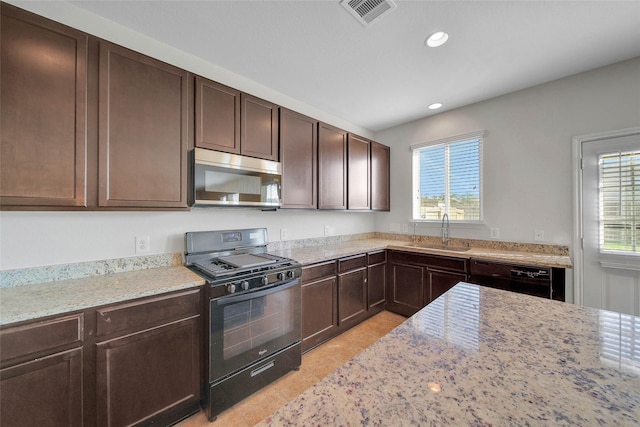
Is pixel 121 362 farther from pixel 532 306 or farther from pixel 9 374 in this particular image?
pixel 532 306

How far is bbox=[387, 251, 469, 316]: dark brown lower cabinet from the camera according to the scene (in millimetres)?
2709

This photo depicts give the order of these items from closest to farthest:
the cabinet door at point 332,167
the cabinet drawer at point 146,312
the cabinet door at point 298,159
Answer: the cabinet drawer at point 146,312
the cabinet door at point 298,159
the cabinet door at point 332,167

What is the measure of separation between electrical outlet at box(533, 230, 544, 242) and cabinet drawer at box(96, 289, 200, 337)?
3327mm

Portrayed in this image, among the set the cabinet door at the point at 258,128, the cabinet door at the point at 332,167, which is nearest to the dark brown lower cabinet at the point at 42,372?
the cabinet door at the point at 258,128

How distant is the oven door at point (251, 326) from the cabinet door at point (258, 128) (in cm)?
121

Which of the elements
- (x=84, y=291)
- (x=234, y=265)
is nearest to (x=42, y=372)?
(x=84, y=291)

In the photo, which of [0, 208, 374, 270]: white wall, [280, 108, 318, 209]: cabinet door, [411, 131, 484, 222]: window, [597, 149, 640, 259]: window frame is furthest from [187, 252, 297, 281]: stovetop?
[597, 149, 640, 259]: window frame

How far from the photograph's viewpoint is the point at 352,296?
2850mm

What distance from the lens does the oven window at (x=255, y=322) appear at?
173 centimetres

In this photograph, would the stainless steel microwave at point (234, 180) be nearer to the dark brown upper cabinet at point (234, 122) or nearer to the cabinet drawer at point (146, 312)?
the dark brown upper cabinet at point (234, 122)

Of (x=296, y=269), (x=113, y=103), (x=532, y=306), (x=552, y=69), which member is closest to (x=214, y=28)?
(x=113, y=103)

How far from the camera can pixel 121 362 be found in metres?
1.39

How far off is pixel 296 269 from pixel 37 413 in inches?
61.1

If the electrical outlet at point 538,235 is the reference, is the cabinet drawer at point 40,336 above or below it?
below
